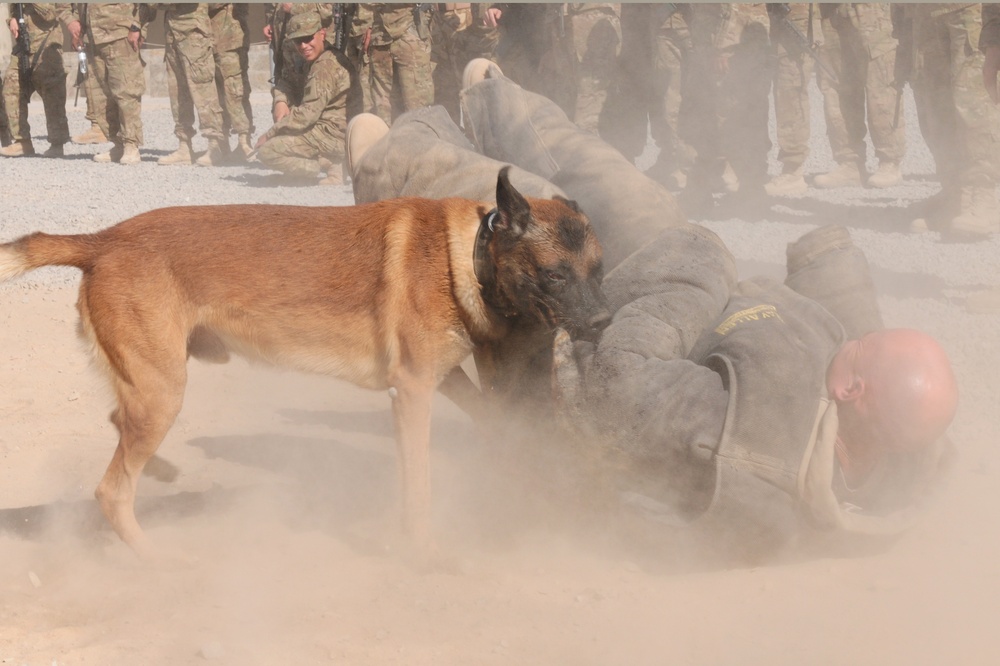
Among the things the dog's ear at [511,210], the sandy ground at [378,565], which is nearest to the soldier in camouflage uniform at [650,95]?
the sandy ground at [378,565]

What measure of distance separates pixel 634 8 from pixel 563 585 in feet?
28.7

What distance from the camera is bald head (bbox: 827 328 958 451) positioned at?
3596mm

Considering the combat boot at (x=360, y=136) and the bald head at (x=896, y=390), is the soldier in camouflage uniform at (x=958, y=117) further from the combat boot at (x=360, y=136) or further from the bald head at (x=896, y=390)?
the bald head at (x=896, y=390)

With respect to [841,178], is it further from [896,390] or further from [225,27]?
[225,27]

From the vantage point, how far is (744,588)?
12.5 ft

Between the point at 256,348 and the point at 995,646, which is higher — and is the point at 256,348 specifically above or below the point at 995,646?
above

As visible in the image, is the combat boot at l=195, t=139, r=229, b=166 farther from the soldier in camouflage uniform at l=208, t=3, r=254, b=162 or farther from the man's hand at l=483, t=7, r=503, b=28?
the man's hand at l=483, t=7, r=503, b=28

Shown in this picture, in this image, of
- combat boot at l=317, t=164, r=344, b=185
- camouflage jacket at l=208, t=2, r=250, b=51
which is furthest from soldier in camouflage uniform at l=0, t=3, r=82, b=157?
combat boot at l=317, t=164, r=344, b=185

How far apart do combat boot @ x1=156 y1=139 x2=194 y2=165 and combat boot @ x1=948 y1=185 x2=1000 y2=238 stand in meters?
10.1

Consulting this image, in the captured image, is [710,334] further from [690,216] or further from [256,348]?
[690,216]

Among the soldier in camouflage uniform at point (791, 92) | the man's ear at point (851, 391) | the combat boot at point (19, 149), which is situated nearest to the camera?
the man's ear at point (851, 391)

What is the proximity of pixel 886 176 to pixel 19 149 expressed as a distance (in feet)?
39.5

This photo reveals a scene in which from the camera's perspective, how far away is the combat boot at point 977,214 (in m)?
8.55

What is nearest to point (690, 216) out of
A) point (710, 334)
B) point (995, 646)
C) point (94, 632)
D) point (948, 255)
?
point (948, 255)
